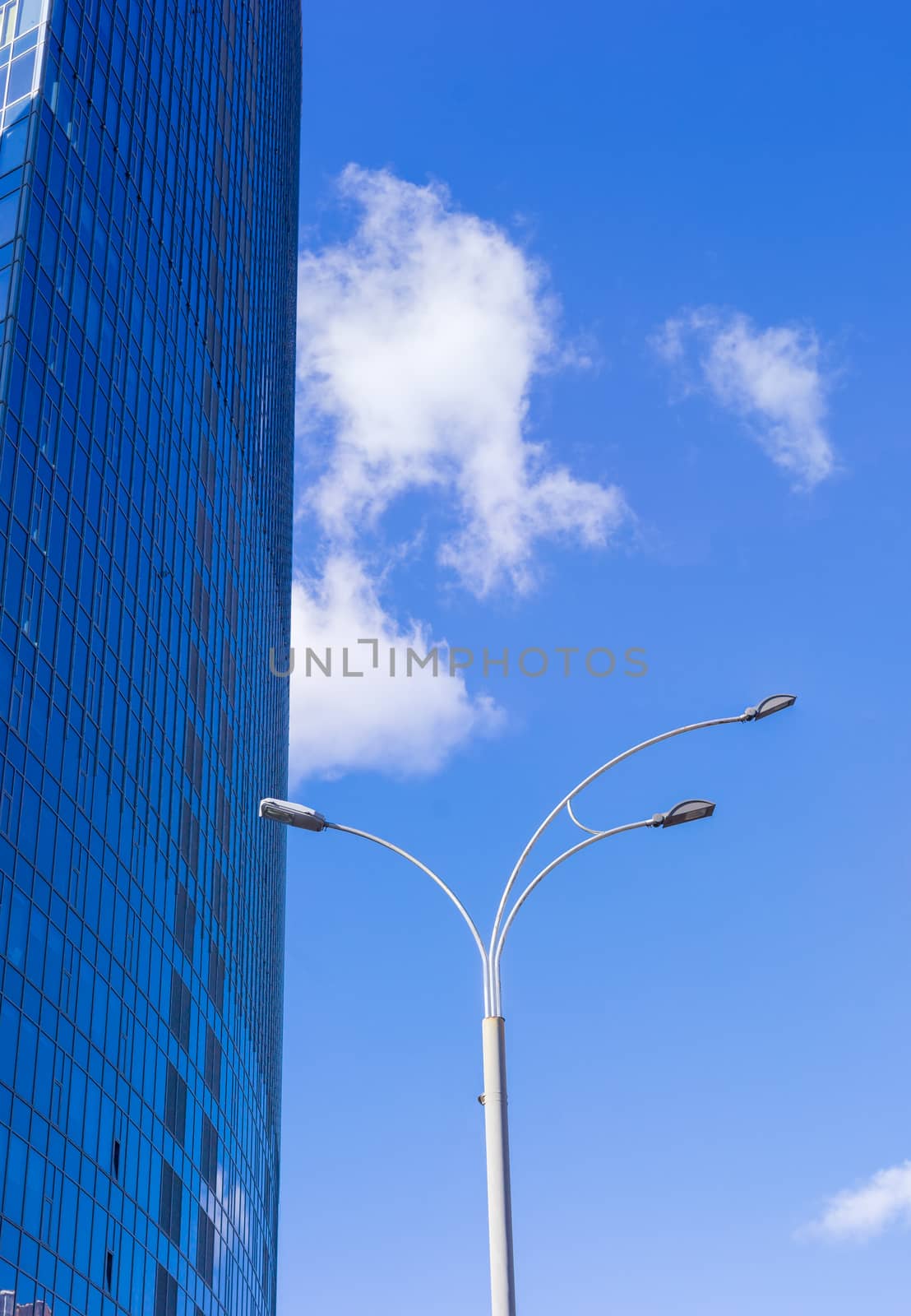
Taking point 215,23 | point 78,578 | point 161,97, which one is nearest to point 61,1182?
point 78,578

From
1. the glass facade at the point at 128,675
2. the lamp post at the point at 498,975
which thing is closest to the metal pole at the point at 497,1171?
the lamp post at the point at 498,975

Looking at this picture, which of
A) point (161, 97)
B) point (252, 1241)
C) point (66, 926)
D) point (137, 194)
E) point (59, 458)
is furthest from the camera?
point (252, 1241)

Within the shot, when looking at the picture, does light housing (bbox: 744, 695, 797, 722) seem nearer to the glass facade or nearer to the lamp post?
the lamp post

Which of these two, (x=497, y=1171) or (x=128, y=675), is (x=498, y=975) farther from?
(x=128, y=675)

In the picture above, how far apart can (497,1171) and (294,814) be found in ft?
15.4

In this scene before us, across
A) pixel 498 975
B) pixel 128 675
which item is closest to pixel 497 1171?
pixel 498 975

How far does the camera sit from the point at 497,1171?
14.8m

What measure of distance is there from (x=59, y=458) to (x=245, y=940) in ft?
125

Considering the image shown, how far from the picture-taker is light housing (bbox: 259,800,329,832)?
16953mm

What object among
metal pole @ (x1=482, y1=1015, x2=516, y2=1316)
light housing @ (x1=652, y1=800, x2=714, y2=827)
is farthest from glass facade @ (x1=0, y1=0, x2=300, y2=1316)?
light housing @ (x1=652, y1=800, x2=714, y2=827)

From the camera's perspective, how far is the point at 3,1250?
1580 inches

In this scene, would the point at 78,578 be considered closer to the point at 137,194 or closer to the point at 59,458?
the point at 59,458

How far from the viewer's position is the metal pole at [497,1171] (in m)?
14.2

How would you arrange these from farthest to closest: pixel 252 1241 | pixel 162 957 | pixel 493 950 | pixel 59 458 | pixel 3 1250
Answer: pixel 252 1241, pixel 162 957, pixel 59 458, pixel 3 1250, pixel 493 950
